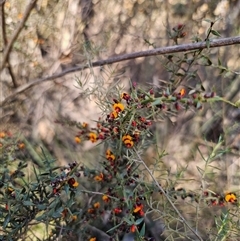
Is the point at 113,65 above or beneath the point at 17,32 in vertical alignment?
beneath

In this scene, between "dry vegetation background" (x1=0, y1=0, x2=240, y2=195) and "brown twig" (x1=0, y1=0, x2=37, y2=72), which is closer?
"brown twig" (x1=0, y1=0, x2=37, y2=72)

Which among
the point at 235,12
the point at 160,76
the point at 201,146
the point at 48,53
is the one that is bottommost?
the point at 201,146

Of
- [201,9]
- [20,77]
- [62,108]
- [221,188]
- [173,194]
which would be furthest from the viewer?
[62,108]

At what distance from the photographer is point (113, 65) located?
215cm

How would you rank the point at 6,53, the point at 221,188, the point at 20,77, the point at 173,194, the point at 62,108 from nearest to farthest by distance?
the point at 173,194 < the point at 221,188 < the point at 6,53 < the point at 20,77 < the point at 62,108

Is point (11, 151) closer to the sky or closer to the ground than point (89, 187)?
closer to the sky

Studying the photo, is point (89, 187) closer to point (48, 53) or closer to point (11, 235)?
point (11, 235)

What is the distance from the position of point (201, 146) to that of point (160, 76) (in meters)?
0.44

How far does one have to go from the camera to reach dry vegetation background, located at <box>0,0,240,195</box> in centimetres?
188

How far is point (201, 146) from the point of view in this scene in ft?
6.56

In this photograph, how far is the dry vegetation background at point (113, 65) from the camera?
188cm

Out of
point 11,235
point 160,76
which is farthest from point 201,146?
point 11,235

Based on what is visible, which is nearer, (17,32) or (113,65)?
(17,32)

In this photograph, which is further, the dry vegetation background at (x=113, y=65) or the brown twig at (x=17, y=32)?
the dry vegetation background at (x=113, y=65)
